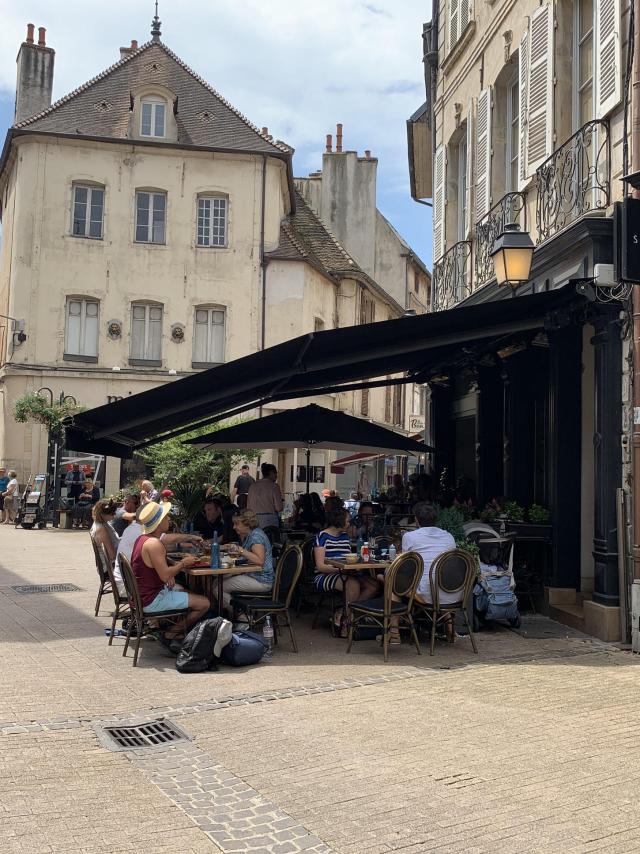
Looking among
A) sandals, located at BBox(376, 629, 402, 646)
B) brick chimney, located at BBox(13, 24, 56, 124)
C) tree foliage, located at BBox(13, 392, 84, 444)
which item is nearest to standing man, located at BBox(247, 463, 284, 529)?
sandals, located at BBox(376, 629, 402, 646)

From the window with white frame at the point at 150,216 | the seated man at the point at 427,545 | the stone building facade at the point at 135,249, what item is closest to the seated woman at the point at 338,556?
the seated man at the point at 427,545

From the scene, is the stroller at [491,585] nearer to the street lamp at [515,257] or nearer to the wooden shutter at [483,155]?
the street lamp at [515,257]

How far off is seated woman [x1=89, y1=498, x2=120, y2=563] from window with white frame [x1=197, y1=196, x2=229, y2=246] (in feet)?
65.6

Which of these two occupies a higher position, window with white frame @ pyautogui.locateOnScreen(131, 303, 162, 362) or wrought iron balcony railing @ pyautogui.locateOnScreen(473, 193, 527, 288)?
window with white frame @ pyautogui.locateOnScreen(131, 303, 162, 362)

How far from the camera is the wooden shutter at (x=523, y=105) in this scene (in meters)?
10.8

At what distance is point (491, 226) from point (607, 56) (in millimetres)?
3292

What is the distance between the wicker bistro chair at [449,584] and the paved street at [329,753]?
1.13 feet

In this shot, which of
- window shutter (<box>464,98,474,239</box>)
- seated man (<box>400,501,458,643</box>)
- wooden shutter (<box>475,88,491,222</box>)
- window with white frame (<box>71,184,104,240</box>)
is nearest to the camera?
seated man (<box>400,501,458,643</box>)

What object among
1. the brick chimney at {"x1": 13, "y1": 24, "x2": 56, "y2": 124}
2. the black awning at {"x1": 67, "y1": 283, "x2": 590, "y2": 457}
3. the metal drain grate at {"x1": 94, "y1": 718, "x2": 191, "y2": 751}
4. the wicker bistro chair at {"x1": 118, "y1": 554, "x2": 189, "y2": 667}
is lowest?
the metal drain grate at {"x1": 94, "y1": 718, "x2": 191, "y2": 751}

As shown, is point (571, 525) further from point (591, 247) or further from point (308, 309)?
point (308, 309)

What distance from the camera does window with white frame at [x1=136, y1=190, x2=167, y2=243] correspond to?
2820 centimetres

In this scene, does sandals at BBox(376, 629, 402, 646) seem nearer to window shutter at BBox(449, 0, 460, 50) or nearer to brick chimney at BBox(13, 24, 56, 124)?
window shutter at BBox(449, 0, 460, 50)

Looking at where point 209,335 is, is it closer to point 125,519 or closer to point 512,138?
point 512,138

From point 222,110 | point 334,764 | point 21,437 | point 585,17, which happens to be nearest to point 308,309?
point 222,110
